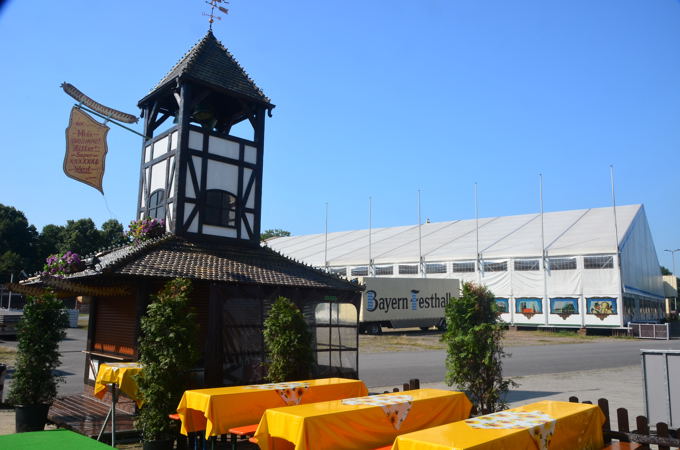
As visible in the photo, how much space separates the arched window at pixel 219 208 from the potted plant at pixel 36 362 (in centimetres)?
495

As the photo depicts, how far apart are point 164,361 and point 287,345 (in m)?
2.68

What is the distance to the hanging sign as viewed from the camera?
12.2 m

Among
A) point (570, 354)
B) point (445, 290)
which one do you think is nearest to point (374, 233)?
point (445, 290)

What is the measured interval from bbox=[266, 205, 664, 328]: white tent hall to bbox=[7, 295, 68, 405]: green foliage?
32693mm

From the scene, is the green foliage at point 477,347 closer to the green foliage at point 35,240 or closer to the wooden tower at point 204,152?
the wooden tower at point 204,152

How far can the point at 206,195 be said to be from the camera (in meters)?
13.9

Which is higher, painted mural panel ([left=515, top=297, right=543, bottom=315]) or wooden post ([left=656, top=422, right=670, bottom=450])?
painted mural panel ([left=515, top=297, right=543, bottom=315])

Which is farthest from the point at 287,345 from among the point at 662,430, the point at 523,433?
the point at 662,430

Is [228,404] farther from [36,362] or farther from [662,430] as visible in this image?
[662,430]

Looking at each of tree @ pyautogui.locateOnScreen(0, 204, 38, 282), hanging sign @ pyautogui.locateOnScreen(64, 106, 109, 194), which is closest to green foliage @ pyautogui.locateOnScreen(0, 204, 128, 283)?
tree @ pyautogui.locateOnScreen(0, 204, 38, 282)

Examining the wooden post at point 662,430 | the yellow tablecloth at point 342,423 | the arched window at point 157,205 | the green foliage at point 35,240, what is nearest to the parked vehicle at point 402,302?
the arched window at point 157,205

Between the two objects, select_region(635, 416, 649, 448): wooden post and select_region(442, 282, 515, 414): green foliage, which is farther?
select_region(442, 282, 515, 414): green foliage

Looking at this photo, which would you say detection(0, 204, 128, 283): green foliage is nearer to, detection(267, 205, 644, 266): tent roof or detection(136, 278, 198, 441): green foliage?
detection(267, 205, 644, 266): tent roof

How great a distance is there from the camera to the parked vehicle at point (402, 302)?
32969mm
